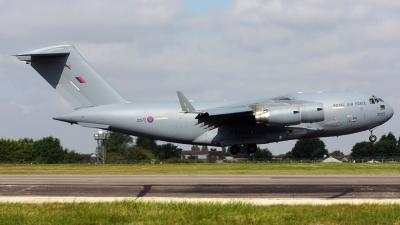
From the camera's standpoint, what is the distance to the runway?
15266mm

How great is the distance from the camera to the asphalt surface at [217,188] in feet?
51.3

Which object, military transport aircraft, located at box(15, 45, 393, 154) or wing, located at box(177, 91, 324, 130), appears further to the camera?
military transport aircraft, located at box(15, 45, 393, 154)

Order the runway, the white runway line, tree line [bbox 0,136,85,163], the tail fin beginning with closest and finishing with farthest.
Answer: the white runway line < the runway < the tail fin < tree line [bbox 0,136,85,163]

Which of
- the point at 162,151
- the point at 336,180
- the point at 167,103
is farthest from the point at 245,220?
the point at 162,151

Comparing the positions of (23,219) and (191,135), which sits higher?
(191,135)

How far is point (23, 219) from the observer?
11.8 metres

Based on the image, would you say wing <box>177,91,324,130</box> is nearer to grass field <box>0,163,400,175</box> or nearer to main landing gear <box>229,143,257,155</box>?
grass field <box>0,163,400,175</box>

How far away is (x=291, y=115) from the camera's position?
29.0 metres

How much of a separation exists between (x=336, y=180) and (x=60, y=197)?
8873mm

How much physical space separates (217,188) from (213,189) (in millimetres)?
264

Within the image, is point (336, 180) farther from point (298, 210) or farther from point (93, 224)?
point (93, 224)

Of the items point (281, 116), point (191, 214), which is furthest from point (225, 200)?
point (281, 116)

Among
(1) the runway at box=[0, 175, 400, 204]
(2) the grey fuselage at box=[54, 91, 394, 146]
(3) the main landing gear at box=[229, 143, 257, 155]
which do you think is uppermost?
(2) the grey fuselage at box=[54, 91, 394, 146]

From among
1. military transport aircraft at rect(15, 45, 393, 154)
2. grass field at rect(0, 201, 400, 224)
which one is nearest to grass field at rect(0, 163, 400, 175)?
military transport aircraft at rect(15, 45, 393, 154)
